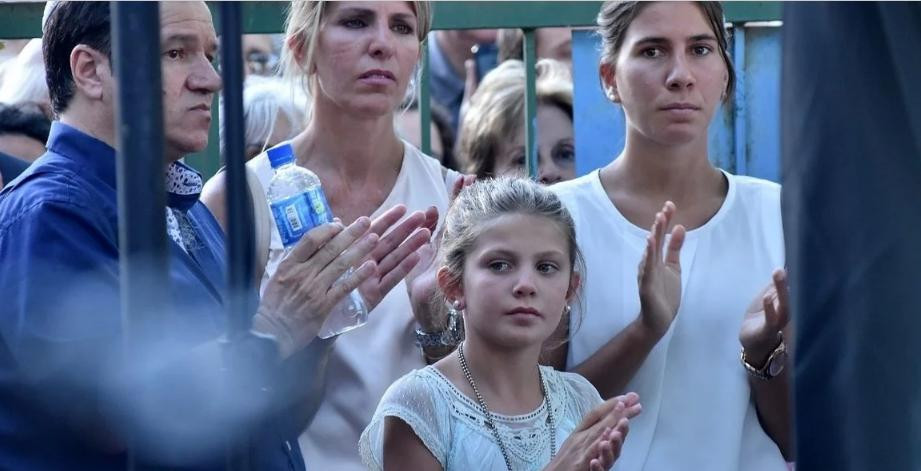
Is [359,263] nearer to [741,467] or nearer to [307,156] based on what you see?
[307,156]

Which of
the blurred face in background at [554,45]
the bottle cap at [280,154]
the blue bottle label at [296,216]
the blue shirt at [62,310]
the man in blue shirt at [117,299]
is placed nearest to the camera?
the man in blue shirt at [117,299]

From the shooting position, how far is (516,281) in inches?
103

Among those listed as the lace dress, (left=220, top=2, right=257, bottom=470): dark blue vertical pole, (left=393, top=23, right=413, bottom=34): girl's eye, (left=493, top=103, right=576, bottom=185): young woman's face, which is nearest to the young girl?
the lace dress

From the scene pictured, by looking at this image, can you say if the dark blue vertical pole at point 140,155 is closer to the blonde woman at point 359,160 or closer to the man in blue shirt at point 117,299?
the man in blue shirt at point 117,299

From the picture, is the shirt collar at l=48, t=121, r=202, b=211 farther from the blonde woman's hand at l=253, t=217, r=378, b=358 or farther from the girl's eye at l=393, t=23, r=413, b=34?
the girl's eye at l=393, t=23, r=413, b=34

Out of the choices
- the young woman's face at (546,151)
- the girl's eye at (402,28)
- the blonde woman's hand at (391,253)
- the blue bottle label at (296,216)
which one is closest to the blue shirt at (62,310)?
the blue bottle label at (296,216)

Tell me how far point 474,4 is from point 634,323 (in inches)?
42.6

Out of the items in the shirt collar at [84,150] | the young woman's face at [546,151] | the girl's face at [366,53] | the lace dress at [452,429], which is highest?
the girl's face at [366,53]

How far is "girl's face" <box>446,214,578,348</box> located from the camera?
2.58 meters

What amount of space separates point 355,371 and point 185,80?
30.1 inches

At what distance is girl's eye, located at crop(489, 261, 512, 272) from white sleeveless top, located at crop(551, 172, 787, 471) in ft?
0.91

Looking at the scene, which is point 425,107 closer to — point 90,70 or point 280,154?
point 280,154

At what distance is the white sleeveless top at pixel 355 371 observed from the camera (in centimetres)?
280

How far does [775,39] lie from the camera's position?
3.83 m
